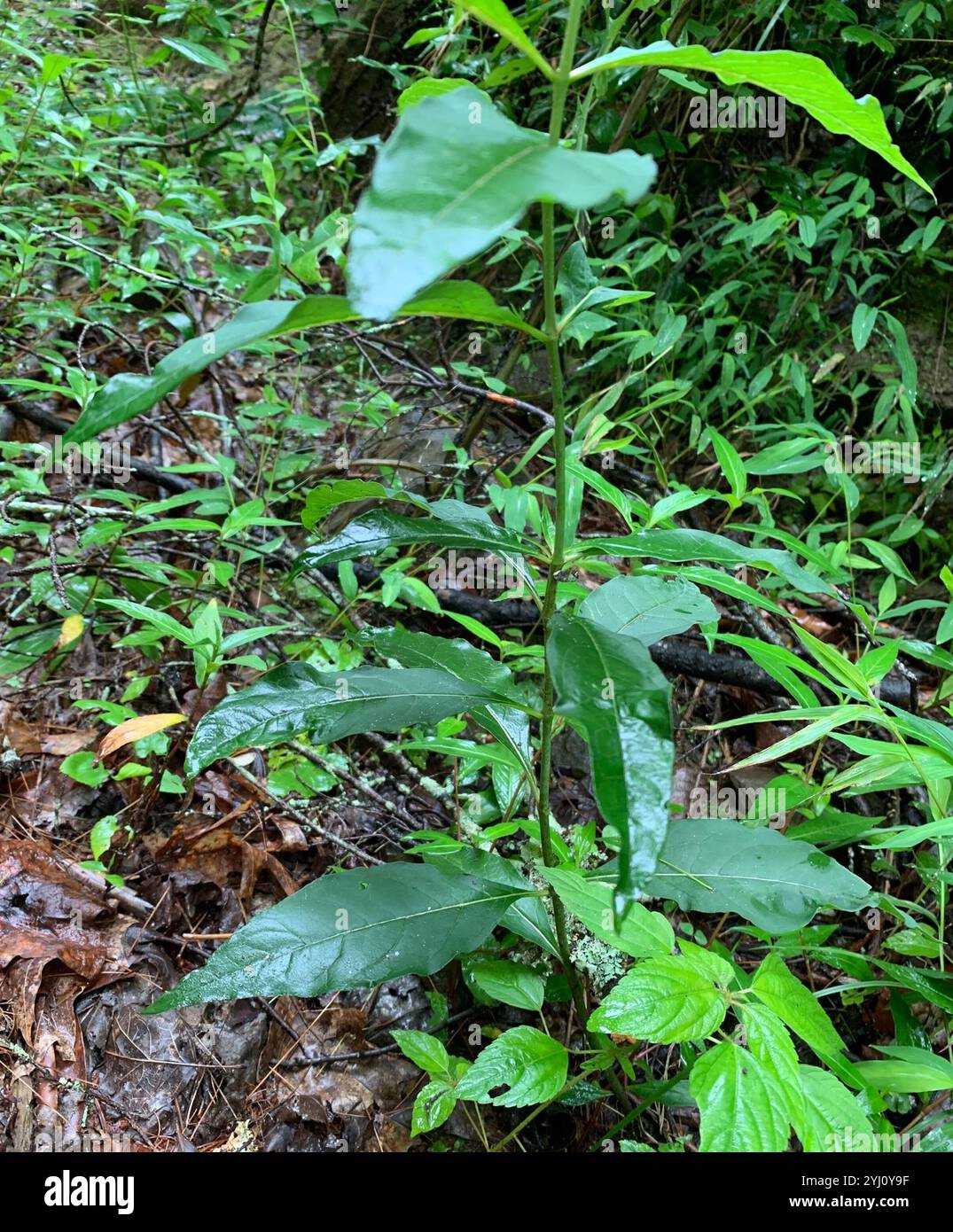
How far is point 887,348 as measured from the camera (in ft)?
10.3

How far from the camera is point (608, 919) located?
43.1 inches

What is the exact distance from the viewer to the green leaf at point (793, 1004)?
3.39 feet

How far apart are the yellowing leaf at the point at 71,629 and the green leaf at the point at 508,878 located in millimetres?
1117

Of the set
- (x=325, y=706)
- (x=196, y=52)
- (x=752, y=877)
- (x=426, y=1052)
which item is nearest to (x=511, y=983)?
(x=426, y=1052)

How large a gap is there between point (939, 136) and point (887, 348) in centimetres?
96

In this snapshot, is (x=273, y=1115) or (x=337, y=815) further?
(x=337, y=815)

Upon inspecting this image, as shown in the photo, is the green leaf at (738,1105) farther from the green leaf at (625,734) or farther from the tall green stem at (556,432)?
the green leaf at (625,734)

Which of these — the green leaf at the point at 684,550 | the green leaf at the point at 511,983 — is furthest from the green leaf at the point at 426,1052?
the green leaf at the point at 684,550

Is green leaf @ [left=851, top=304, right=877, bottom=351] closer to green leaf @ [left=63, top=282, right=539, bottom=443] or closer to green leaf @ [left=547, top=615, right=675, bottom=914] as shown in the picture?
green leaf @ [left=547, top=615, right=675, bottom=914]

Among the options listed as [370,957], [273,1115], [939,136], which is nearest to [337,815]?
[273,1115]

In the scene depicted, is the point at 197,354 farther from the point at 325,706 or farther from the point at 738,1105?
the point at 738,1105

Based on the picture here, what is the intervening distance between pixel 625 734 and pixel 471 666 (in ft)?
2.04

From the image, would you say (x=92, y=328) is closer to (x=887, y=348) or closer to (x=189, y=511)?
(x=189, y=511)
